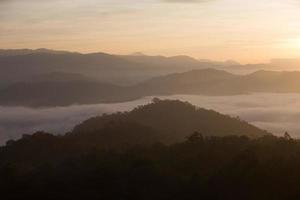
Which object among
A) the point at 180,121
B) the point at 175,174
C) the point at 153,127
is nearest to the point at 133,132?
the point at 153,127

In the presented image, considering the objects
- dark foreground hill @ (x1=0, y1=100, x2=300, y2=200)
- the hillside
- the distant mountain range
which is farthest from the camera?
the hillside

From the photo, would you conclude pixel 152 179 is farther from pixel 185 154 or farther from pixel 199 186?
pixel 185 154

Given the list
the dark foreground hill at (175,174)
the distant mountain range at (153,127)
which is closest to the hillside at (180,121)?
the distant mountain range at (153,127)

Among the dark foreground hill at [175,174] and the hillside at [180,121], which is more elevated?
the hillside at [180,121]

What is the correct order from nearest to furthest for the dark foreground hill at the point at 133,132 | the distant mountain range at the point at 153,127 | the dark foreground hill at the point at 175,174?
the dark foreground hill at the point at 175,174
the dark foreground hill at the point at 133,132
the distant mountain range at the point at 153,127

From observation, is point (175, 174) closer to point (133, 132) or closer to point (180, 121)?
point (133, 132)

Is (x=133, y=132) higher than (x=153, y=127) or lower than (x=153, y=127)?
lower

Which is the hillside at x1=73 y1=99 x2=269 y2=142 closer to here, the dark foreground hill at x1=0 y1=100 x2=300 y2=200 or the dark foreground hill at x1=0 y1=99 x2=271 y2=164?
the dark foreground hill at x1=0 y1=99 x2=271 y2=164

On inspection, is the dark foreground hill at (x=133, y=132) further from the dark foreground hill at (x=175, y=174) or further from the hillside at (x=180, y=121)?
the dark foreground hill at (x=175, y=174)

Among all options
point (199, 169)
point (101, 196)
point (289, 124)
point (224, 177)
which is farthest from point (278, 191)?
point (289, 124)

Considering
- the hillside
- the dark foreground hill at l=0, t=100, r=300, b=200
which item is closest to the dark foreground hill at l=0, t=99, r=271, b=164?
the hillside

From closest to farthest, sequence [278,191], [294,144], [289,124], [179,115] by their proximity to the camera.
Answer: [278,191], [294,144], [179,115], [289,124]
